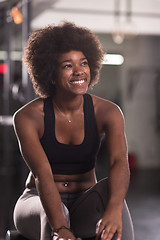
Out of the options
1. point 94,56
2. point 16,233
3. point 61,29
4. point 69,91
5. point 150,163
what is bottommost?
point 150,163

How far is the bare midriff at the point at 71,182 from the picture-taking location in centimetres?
174

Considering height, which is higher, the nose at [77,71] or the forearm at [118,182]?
the nose at [77,71]

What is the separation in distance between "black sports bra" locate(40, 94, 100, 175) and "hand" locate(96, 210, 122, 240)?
281mm

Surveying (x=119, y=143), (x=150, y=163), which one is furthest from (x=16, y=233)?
(x=150, y=163)

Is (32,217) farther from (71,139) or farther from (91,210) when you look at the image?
(71,139)

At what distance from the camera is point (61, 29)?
1.74 m

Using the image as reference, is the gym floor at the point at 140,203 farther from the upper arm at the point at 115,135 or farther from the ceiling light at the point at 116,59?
the ceiling light at the point at 116,59

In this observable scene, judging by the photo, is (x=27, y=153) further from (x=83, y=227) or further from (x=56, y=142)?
(x=83, y=227)

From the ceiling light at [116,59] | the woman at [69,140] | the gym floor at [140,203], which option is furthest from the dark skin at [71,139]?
the ceiling light at [116,59]

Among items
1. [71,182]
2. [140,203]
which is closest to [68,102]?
[71,182]

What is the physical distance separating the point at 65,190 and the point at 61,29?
28.0 inches

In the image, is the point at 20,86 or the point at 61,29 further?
the point at 20,86

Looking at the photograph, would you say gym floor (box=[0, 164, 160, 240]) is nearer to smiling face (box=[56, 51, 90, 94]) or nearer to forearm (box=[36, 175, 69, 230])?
forearm (box=[36, 175, 69, 230])

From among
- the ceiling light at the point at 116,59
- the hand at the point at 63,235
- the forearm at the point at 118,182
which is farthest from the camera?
the ceiling light at the point at 116,59
